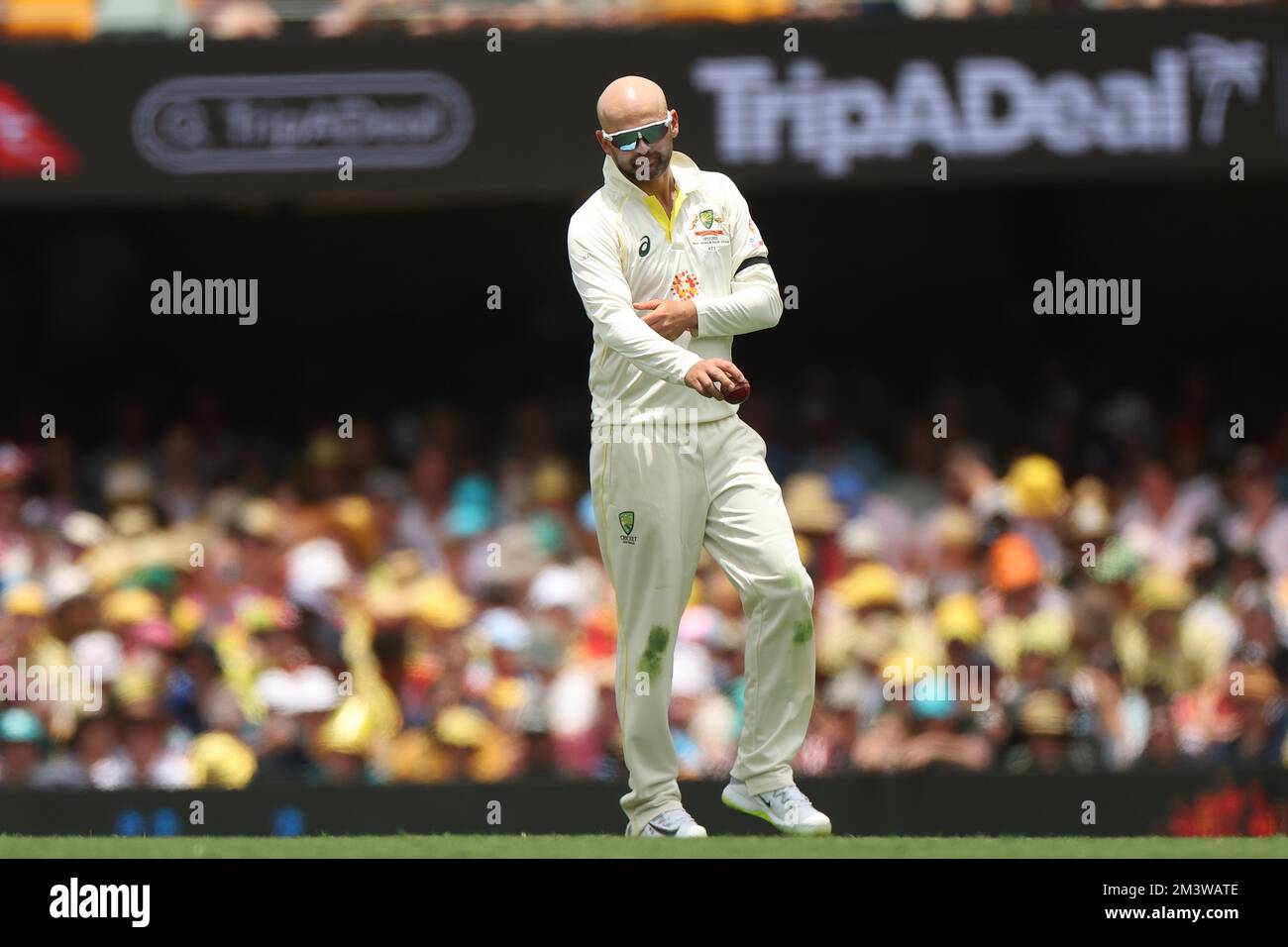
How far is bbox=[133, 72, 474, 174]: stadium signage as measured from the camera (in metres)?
10.5

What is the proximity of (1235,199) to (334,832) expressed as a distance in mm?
5782

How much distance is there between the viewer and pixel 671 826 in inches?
268

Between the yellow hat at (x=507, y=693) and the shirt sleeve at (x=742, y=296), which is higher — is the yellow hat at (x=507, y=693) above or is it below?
below

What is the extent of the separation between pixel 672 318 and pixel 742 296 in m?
0.24

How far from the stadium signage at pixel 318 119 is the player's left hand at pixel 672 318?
404 cm

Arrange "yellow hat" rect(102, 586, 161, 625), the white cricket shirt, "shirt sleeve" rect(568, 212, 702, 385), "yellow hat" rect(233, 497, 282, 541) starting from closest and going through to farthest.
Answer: "shirt sleeve" rect(568, 212, 702, 385), the white cricket shirt, "yellow hat" rect(102, 586, 161, 625), "yellow hat" rect(233, 497, 282, 541)

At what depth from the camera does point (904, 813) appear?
31.0 feet

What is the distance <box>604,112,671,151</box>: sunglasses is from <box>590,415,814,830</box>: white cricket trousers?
0.85 meters

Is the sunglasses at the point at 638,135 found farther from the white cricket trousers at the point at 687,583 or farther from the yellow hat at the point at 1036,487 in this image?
the yellow hat at the point at 1036,487

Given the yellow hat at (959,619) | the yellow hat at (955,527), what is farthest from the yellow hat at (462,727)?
the yellow hat at (955,527)

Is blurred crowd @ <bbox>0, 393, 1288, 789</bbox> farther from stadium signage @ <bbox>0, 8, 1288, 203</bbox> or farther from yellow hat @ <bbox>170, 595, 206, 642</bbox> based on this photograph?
stadium signage @ <bbox>0, 8, 1288, 203</bbox>

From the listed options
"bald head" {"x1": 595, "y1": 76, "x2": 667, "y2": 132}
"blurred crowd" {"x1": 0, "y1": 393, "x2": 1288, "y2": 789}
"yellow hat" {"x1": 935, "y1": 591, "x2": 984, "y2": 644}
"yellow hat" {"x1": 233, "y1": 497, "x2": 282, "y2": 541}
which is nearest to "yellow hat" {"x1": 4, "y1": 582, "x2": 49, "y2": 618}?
"blurred crowd" {"x1": 0, "y1": 393, "x2": 1288, "y2": 789}

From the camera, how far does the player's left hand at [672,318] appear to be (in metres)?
6.76

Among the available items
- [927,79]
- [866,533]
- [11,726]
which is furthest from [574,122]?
[11,726]
